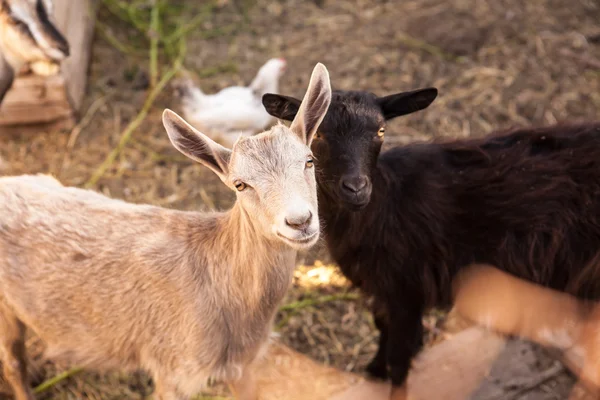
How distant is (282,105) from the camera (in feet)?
11.9

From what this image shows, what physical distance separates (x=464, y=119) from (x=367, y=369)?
9.34ft

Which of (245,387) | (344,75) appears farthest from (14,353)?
(344,75)

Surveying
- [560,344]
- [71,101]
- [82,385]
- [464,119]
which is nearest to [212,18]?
[71,101]

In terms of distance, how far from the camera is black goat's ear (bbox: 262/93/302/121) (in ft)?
11.7

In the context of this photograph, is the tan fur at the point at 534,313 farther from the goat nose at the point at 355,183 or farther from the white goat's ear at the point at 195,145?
the white goat's ear at the point at 195,145

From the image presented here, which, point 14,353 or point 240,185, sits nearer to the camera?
point 240,185

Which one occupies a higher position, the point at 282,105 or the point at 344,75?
the point at 282,105

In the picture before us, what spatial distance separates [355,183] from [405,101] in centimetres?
66

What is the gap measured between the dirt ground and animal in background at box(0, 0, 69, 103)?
977mm

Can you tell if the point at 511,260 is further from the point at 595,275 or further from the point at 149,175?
the point at 149,175

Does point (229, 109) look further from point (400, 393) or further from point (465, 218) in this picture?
point (400, 393)

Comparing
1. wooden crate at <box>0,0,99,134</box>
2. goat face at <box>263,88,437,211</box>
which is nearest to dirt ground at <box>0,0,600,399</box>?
wooden crate at <box>0,0,99,134</box>

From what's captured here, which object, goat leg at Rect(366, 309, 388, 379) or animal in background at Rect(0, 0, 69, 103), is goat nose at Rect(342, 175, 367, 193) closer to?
goat leg at Rect(366, 309, 388, 379)

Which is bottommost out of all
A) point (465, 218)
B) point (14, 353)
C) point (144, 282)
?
point (14, 353)
